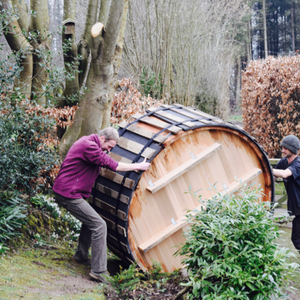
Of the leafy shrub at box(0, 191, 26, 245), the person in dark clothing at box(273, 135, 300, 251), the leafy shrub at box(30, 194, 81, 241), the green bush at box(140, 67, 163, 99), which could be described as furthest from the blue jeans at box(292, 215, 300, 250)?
the green bush at box(140, 67, 163, 99)

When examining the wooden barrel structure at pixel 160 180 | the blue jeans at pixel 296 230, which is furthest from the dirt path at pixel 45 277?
the wooden barrel structure at pixel 160 180

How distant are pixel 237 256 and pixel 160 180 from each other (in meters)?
1.60

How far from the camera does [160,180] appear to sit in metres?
4.17

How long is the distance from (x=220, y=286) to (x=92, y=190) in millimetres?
2283

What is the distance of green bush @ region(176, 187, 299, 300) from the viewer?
271cm

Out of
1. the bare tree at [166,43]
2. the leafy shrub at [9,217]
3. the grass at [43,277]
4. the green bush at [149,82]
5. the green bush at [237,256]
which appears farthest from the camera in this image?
the green bush at [149,82]

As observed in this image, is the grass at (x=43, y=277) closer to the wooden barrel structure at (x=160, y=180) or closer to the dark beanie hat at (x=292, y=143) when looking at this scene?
the wooden barrel structure at (x=160, y=180)

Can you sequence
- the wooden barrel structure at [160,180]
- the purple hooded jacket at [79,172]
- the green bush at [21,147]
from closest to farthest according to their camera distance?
the purple hooded jacket at [79,172] → the wooden barrel structure at [160,180] → the green bush at [21,147]

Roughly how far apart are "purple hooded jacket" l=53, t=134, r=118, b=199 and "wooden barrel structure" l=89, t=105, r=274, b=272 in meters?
0.27

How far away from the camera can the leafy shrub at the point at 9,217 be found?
4168mm

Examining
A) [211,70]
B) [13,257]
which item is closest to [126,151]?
[13,257]

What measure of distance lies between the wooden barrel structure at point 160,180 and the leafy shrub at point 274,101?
5481mm

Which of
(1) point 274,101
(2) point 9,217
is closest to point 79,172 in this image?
(2) point 9,217

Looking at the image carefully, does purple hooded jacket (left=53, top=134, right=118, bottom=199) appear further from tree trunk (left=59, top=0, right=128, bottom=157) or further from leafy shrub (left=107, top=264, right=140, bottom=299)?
tree trunk (left=59, top=0, right=128, bottom=157)
